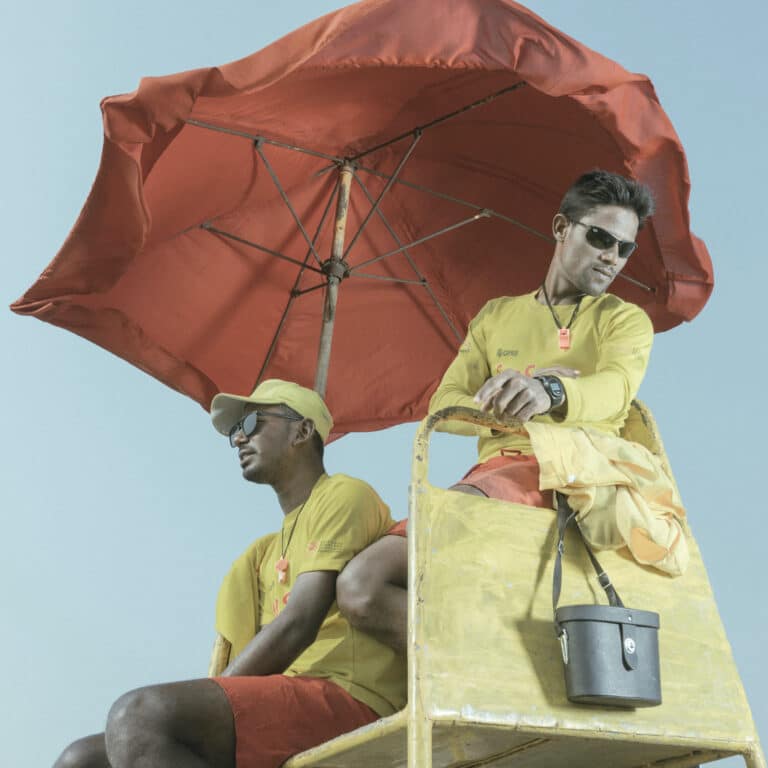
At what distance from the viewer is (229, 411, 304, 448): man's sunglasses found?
3.65 m

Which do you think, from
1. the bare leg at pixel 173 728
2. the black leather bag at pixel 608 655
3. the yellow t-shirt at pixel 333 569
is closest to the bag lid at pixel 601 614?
the black leather bag at pixel 608 655

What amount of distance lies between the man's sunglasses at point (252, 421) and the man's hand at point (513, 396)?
115 centimetres

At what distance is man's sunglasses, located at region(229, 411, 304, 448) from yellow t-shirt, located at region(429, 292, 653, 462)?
0.57m

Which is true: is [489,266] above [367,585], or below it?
above

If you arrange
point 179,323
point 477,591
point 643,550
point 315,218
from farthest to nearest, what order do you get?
point 315,218, point 179,323, point 643,550, point 477,591

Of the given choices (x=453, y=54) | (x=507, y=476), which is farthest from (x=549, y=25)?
(x=507, y=476)

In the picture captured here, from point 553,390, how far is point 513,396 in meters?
0.14

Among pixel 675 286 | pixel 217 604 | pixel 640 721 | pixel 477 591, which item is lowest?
pixel 640 721

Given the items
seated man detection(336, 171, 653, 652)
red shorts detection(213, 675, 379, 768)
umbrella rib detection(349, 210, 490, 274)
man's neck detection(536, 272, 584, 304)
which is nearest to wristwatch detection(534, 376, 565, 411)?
seated man detection(336, 171, 653, 652)

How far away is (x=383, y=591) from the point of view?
2.82 m

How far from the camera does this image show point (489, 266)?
4738 millimetres

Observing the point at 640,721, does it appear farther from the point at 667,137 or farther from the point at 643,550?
the point at 667,137

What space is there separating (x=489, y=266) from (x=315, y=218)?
0.77 m

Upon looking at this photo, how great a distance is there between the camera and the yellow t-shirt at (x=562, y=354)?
295 cm
